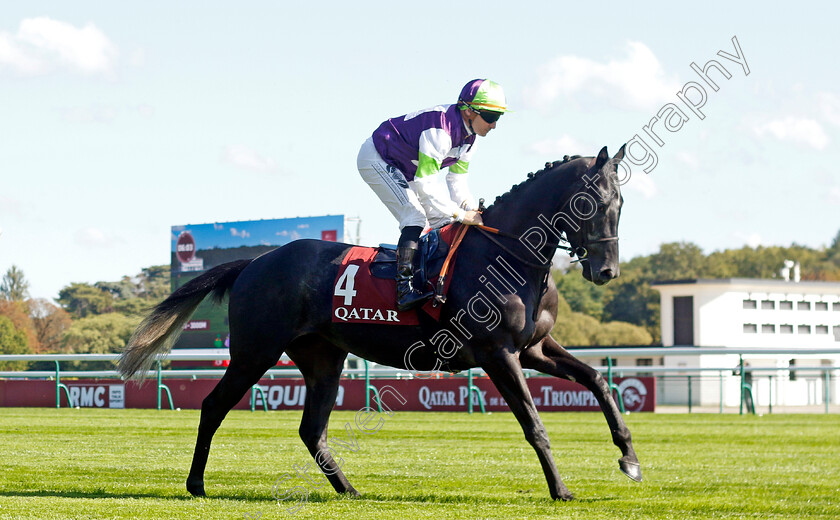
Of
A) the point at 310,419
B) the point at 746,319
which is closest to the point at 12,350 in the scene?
the point at 310,419

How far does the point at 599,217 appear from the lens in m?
6.17

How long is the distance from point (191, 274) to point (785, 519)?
91.6 ft

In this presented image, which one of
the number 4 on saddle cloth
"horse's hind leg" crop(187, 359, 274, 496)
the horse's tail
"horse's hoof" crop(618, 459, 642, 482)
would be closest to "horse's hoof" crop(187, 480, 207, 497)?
"horse's hind leg" crop(187, 359, 274, 496)

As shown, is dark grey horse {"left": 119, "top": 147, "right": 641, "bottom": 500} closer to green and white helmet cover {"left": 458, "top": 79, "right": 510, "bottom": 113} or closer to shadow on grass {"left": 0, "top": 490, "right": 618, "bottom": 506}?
shadow on grass {"left": 0, "top": 490, "right": 618, "bottom": 506}

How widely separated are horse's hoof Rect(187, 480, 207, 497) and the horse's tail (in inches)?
40.7

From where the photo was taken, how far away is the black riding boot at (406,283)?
6.34 m

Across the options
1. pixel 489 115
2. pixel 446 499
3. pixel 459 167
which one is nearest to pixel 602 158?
pixel 489 115

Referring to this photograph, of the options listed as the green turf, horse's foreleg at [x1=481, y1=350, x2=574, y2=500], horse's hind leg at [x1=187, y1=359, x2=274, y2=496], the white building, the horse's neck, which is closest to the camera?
the green turf

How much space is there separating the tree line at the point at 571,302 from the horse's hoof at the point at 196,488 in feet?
50.2

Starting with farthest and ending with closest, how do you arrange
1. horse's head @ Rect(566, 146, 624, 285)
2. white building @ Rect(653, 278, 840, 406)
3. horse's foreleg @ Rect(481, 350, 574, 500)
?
1. white building @ Rect(653, 278, 840, 406)
2. horse's head @ Rect(566, 146, 624, 285)
3. horse's foreleg @ Rect(481, 350, 574, 500)

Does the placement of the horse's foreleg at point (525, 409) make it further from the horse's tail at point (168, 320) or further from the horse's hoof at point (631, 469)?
the horse's tail at point (168, 320)

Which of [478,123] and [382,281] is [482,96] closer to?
[478,123]

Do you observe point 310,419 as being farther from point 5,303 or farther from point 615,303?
point 615,303

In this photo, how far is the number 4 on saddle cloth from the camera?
6.40 m
